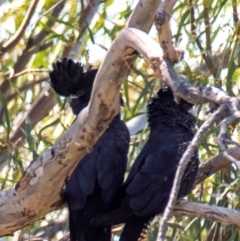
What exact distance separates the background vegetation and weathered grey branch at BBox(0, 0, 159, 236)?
0.53 m

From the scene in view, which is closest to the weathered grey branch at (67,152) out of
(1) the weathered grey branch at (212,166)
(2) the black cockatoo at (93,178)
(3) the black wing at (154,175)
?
(2) the black cockatoo at (93,178)

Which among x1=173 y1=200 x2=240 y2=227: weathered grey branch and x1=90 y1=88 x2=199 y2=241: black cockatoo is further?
x1=90 y1=88 x2=199 y2=241: black cockatoo

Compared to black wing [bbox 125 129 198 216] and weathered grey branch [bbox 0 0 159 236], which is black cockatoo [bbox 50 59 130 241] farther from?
weathered grey branch [bbox 0 0 159 236]

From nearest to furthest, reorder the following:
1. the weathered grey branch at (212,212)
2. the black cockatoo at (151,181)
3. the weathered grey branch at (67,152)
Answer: the weathered grey branch at (67,152), the weathered grey branch at (212,212), the black cockatoo at (151,181)

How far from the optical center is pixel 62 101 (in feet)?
12.5

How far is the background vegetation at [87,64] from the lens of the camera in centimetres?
332

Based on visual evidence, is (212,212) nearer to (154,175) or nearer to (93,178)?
(154,175)

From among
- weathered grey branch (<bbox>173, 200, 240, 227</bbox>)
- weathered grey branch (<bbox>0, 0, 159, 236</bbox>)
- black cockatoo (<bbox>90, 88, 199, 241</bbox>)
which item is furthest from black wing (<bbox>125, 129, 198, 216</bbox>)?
weathered grey branch (<bbox>0, 0, 159, 236</bbox>)

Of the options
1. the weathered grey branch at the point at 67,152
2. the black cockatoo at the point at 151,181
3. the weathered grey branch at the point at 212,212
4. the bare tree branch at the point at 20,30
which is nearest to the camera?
the weathered grey branch at the point at 67,152

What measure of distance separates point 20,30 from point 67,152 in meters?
1.63

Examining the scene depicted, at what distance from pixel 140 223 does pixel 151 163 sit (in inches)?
9.3

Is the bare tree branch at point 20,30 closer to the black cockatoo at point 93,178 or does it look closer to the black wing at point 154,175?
the black cockatoo at point 93,178

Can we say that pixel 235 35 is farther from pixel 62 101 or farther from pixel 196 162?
pixel 62 101

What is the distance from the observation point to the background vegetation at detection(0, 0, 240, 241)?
10.9ft
